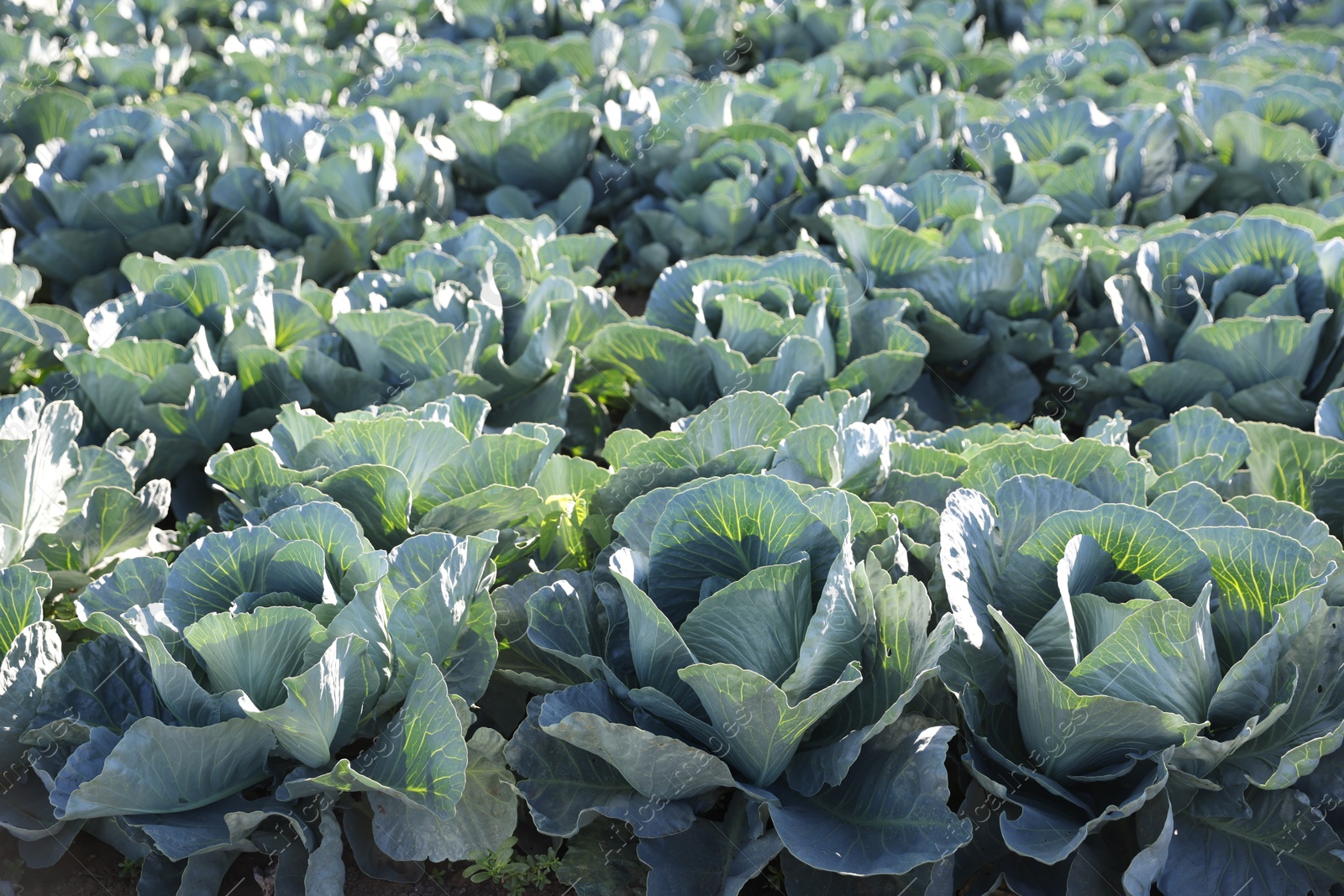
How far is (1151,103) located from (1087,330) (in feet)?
6.17

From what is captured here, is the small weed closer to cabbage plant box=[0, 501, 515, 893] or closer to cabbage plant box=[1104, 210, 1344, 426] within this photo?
cabbage plant box=[0, 501, 515, 893]

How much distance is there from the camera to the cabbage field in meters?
→ 2.14

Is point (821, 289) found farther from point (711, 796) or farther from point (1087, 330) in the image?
point (711, 796)

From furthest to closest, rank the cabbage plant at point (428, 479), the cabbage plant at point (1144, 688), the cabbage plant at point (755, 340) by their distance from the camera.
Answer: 1. the cabbage plant at point (755, 340)
2. the cabbage plant at point (428, 479)
3. the cabbage plant at point (1144, 688)

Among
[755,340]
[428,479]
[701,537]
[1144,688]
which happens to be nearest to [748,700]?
[701,537]

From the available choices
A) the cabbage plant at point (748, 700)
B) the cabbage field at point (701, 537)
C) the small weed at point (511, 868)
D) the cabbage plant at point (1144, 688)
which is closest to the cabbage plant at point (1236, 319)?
the cabbage field at point (701, 537)

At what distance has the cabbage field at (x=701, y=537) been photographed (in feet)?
7.02

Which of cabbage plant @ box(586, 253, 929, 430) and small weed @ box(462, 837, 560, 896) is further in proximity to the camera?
cabbage plant @ box(586, 253, 929, 430)

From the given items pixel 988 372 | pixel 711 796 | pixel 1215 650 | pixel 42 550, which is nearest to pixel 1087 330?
pixel 988 372

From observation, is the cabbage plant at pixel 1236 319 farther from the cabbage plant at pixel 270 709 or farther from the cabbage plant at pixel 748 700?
the cabbage plant at pixel 270 709

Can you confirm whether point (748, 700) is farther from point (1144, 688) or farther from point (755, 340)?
point (755, 340)

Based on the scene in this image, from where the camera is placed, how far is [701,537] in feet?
7.59

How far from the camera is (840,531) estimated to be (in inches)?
88.3

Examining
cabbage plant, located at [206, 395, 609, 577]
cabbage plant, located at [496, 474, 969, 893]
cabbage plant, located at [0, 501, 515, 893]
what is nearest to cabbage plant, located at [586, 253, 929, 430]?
cabbage plant, located at [206, 395, 609, 577]
